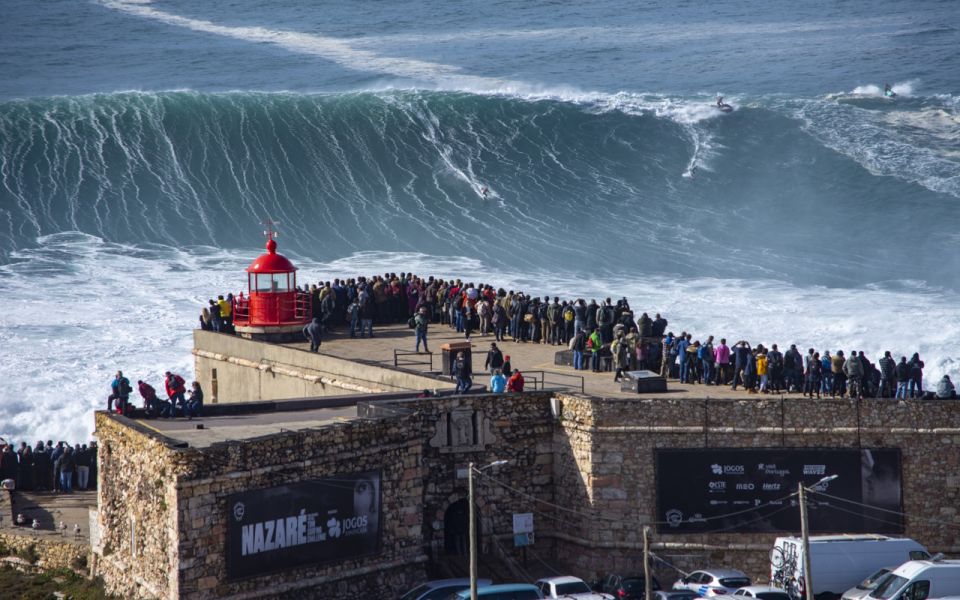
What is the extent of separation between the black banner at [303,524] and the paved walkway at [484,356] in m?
4.98

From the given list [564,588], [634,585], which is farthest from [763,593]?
[564,588]

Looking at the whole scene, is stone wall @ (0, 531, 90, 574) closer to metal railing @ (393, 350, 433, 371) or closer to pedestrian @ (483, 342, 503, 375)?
metal railing @ (393, 350, 433, 371)

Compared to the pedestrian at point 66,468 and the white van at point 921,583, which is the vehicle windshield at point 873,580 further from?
the pedestrian at point 66,468

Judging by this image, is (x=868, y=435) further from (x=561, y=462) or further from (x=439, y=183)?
(x=439, y=183)

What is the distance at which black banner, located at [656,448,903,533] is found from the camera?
2952 centimetres

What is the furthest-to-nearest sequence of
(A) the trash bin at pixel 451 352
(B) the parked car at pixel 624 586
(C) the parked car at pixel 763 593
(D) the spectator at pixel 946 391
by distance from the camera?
(A) the trash bin at pixel 451 352 < (D) the spectator at pixel 946 391 < (B) the parked car at pixel 624 586 < (C) the parked car at pixel 763 593

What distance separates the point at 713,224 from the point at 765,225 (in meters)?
2.01

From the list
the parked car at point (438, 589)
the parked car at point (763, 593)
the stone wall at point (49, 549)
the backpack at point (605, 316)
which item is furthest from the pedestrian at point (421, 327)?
the parked car at point (763, 593)

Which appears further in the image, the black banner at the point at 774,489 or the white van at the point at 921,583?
the black banner at the point at 774,489

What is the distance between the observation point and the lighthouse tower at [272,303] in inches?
1468

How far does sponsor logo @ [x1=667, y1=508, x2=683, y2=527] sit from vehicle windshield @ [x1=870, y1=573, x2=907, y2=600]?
4.12 m

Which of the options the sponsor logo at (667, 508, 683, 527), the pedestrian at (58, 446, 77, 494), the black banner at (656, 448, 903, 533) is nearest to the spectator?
the black banner at (656, 448, 903, 533)

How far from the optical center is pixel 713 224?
6356 centimetres

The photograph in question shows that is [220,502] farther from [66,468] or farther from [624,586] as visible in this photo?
[66,468]
